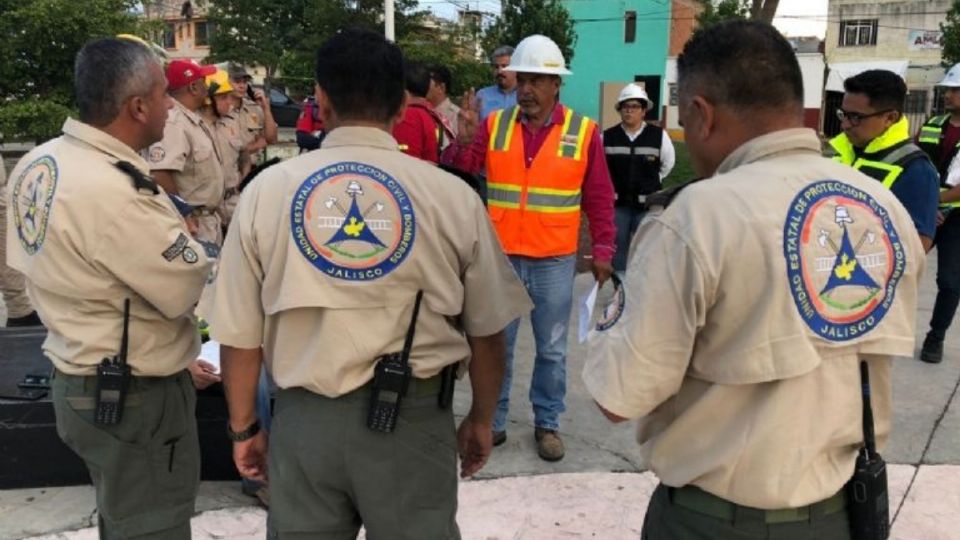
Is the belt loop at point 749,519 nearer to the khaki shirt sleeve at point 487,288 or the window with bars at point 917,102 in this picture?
the khaki shirt sleeve at point 487,288

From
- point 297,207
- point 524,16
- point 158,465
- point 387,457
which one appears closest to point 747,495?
point 387,457

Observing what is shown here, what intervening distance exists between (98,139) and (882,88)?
336 cm

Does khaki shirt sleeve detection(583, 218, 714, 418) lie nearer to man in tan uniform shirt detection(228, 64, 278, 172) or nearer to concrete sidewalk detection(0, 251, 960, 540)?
concrete sidewalk detection(0, 251, 960, 540)

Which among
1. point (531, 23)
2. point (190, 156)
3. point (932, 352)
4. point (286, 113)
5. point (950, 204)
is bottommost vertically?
point (932, 352)

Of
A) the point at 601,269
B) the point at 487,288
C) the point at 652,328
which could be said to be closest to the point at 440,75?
the point at 601,269

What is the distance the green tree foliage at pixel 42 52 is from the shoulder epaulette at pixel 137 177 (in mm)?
9965

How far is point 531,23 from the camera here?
1053 inches

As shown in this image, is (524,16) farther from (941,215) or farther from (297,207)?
(297,207)

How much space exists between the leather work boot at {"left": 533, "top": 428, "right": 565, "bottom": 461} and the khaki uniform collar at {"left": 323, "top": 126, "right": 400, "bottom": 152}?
2337mm

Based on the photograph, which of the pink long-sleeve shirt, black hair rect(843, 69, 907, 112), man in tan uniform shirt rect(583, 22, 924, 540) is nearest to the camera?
man in tan uniform shirt rect(583, 22, 924, 540)

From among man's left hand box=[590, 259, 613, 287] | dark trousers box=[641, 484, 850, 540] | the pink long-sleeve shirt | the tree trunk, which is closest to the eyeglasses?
the pink long-sleeve shirt

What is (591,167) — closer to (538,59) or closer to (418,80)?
(538,59)

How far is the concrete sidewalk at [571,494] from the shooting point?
3219 mm

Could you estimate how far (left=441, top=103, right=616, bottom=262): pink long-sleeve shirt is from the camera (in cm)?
372
